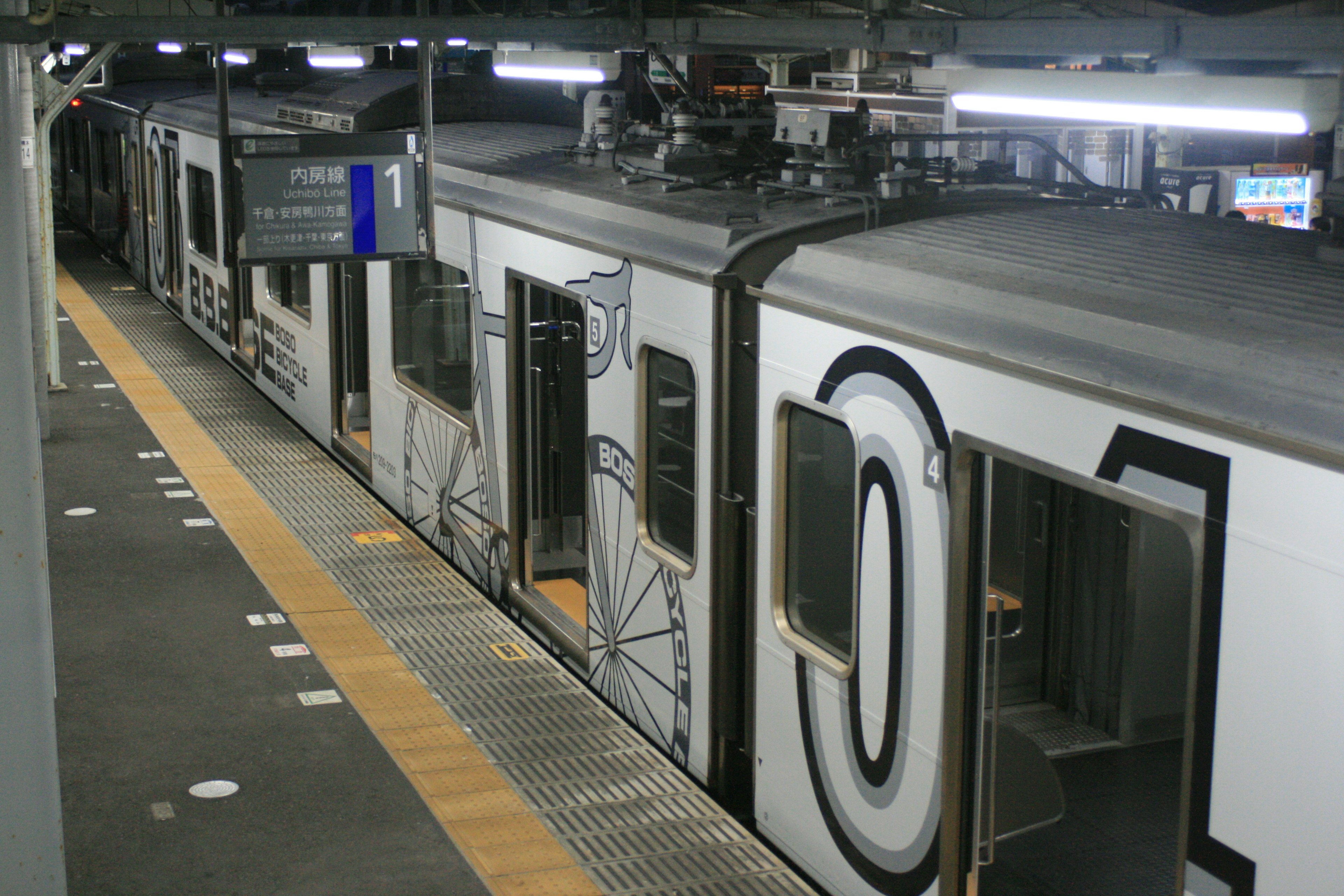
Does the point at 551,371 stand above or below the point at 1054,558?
above

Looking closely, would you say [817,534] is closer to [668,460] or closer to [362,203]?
[668,460]

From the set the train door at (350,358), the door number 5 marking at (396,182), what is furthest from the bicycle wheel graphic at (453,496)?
the door number 5 marking at (396,182)

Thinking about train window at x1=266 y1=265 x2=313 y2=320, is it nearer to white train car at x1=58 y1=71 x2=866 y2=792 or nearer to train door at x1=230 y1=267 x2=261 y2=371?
white train car at x1=58 y1=71 x2=866 y2=792

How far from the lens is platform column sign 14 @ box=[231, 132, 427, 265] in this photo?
252 inches

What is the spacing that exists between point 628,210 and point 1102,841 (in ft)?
9.09

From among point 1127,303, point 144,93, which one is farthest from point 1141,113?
point 144,93

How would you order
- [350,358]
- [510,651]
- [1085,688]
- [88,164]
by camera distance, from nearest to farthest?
[1085,688]
[510,651]
[350,358]
[88,164]

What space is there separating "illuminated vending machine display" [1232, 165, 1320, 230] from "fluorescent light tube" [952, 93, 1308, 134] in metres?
9.32

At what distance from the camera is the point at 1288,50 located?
3.49 meters

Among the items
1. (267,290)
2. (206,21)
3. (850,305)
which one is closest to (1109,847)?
(850,305)

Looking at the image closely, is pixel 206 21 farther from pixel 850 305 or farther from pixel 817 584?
pixel 817 584

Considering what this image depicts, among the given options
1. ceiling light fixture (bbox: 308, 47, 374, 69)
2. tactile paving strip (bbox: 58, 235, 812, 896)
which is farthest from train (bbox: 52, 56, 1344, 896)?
ceiling light fixture (bbox: 308, 47, 374, 69)

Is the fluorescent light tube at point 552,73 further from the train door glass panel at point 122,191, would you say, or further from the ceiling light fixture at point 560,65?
the train door glass panel at point 122,191

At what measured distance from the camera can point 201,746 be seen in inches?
226
